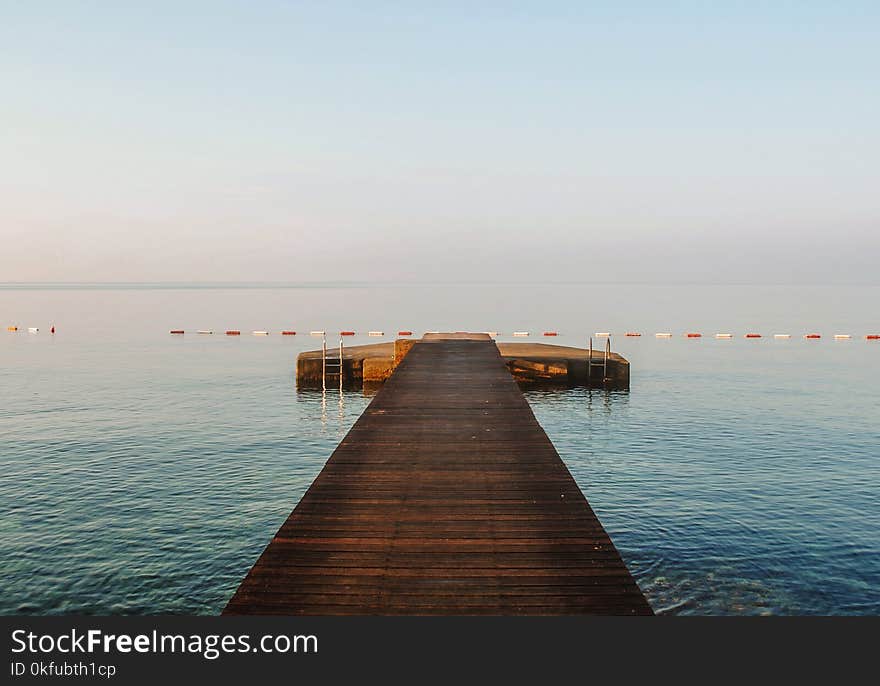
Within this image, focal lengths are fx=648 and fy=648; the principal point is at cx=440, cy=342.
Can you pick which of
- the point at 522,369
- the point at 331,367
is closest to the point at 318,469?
the point at 331,367

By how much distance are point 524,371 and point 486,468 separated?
95.6 ft

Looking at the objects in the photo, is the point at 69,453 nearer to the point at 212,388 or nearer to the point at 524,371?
the point at 212,388

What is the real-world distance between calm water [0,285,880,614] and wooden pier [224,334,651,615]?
3.84 metres

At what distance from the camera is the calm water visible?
48.0ft

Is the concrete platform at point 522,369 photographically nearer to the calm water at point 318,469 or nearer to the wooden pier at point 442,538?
the calm water at point 318,469

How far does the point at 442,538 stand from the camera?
10523 mm

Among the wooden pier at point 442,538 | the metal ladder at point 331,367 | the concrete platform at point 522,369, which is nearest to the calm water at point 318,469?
the concrete platform at point 522,369

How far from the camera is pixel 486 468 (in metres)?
14.4

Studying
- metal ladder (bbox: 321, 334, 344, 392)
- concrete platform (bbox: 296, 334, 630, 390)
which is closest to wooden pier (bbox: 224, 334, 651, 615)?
concrete platform (bbox: 296, 334, 630, 390)

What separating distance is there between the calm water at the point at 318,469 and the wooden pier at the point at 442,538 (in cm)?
384

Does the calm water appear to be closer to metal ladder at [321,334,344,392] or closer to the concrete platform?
the concrete platform

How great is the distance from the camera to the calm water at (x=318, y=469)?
14633 mm

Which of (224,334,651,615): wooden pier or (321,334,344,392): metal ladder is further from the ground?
(321,334,344,392): metal ladder

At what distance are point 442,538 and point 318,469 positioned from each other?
14526 millimetres
